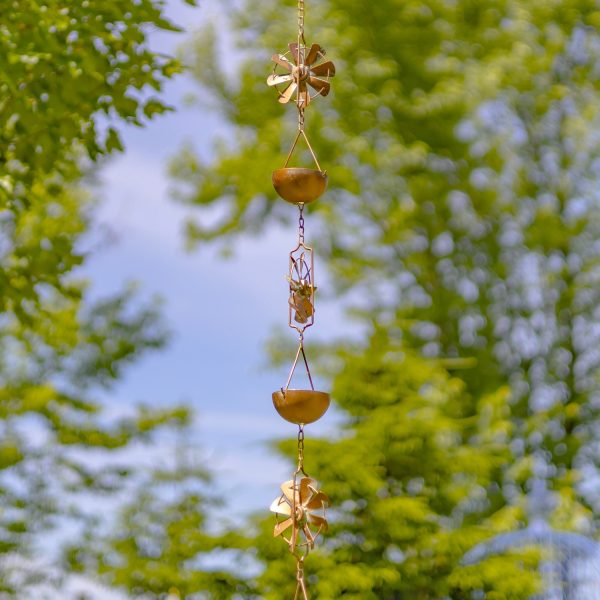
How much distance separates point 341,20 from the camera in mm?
13578

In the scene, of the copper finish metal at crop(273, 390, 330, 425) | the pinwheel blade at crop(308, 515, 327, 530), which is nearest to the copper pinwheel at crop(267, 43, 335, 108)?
the copper finish metal at crop(273, 390, 330, 425)

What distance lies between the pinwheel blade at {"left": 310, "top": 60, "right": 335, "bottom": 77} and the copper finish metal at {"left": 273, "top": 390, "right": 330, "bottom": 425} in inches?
44.7

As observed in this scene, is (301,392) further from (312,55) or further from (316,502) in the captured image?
(312,55)

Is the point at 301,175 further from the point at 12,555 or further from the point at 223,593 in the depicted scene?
the point at 12,555

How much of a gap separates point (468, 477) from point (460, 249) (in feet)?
18.7

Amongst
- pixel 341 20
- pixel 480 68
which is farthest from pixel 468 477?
pixel 341 20

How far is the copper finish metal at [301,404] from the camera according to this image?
117 inches

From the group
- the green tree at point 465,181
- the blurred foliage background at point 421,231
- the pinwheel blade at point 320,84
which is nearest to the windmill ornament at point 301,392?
the pinwheel blade at point 320,84

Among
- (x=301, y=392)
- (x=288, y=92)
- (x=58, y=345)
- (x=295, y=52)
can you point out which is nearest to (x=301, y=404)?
(x=301, y=392)

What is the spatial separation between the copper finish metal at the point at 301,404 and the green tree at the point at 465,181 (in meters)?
9.51

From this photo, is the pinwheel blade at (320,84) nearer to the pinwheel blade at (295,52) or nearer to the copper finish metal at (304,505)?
the pinwheel blade at (295,52)

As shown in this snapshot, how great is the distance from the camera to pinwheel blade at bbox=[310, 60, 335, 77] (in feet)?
10.9

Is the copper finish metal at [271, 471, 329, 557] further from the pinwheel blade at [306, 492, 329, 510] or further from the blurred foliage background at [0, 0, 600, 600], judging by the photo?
the blurred foliage background at [0, 0, 600, 600]

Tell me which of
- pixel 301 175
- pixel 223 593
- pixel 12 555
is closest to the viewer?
pixel 301 175
